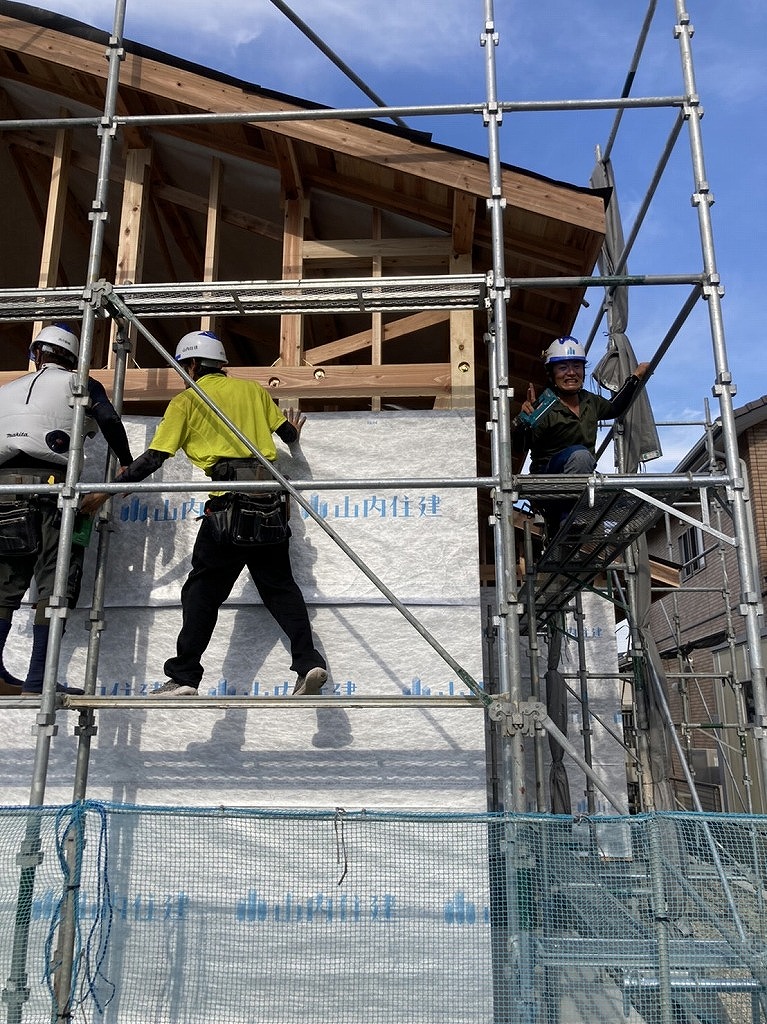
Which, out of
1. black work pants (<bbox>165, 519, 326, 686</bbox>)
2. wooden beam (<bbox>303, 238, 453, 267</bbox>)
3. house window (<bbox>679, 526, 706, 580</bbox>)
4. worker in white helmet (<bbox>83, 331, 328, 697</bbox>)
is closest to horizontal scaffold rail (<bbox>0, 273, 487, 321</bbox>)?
worker in white helmet (<bbox>83, 331, 328, 697</bbox>)

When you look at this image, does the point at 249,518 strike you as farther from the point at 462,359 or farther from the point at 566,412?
the point at 566,412

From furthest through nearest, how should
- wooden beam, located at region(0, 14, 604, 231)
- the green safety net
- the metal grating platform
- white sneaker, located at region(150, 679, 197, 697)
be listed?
wooden beam, located at region(0, 14, 604, 231), the metal grating platform, white sneaker, located at region(150, 679, 197, 697), the green safety net

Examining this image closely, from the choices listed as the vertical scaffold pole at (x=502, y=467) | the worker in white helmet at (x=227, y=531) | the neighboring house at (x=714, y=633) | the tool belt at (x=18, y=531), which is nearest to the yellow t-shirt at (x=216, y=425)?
the worker in white helmet at (x=227, y=531)

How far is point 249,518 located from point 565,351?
8.81 feet

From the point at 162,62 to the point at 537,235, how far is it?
316 cm

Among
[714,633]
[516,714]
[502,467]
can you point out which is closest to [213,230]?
[502,467]

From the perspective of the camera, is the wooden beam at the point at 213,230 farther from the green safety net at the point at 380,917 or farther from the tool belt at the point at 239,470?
the green safety net at the point at 380,917

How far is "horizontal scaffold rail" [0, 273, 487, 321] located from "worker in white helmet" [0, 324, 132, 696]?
1.41 feet

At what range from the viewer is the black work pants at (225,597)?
5.00 metres

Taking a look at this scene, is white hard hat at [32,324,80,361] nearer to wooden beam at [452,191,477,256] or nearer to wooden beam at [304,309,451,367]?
wooden beam at [304,309,451,367]

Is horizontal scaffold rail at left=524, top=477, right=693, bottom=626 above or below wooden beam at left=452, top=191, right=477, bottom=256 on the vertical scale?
below

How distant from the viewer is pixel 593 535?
573 centimetres

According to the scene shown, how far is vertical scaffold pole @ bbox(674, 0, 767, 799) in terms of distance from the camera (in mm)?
4309

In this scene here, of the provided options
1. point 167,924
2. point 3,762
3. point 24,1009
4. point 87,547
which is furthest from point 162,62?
point 24,1009
